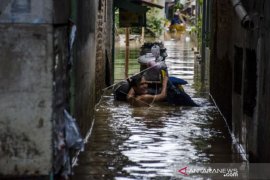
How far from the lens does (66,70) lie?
8.70 m

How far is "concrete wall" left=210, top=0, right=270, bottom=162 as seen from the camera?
8.76m

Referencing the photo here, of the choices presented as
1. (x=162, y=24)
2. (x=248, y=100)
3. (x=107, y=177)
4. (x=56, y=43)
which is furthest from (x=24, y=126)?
(x=162, y=24)

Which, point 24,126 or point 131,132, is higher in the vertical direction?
point 24,126

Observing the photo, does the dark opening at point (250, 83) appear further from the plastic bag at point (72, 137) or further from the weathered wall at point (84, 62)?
the plastic bag at point (72, 137)

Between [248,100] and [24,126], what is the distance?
393 centimetres

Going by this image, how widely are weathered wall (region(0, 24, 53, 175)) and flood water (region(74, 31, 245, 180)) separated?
51.1 inches

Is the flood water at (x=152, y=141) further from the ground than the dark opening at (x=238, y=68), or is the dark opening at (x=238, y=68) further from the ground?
the dark opening at (x=238, y=68)

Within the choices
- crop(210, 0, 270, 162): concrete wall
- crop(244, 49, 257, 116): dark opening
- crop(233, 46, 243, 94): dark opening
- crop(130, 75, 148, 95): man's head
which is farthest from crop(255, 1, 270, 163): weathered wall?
crop(130, 75, 148, 95): man's head

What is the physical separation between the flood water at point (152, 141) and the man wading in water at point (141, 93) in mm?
238

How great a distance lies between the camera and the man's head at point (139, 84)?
1669 centimetres

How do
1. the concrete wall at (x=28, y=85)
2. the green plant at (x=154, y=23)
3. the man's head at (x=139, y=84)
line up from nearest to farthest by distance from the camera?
the concrete wall at (x=28, y=85) → the man's head at (x=139, y=84) → the green plant at (x=154, y=23)

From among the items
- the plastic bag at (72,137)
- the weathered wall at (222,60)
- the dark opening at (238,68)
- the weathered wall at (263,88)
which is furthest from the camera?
the weathered wall at (222,60)

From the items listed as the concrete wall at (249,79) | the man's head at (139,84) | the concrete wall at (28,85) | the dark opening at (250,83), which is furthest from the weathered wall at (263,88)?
the man's head at (139,84)

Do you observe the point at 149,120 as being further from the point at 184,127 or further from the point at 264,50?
the point at 264,50
